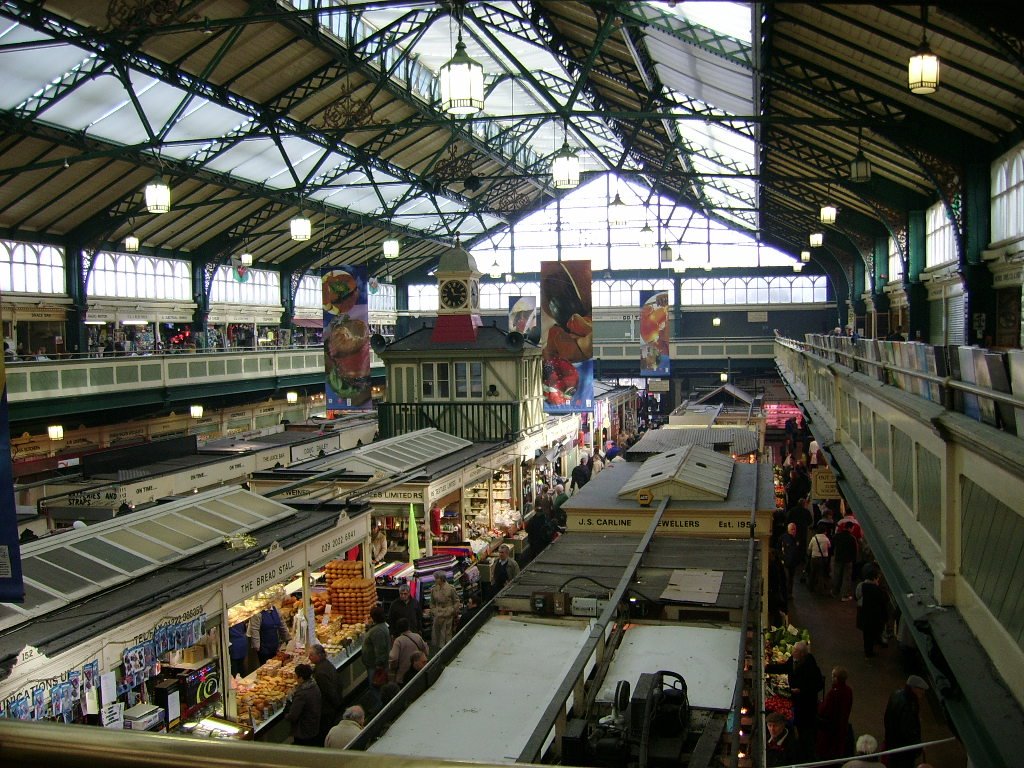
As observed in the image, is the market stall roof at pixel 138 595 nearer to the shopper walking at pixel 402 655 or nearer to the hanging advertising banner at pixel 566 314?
the shopper walking at pixel 402 655

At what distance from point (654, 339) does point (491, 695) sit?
89.8 feet

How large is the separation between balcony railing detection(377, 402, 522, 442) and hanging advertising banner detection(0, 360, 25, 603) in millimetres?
16489

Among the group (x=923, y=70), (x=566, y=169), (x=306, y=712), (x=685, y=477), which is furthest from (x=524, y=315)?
(x=306, y=712)

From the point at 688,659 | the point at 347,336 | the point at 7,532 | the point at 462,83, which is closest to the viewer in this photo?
the point at 7,532

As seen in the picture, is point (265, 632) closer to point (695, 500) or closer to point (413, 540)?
point (413, 540)

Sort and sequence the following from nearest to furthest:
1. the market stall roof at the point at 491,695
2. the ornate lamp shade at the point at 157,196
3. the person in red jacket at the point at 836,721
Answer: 1. the market stall roof at the point at 491,695
2. the person in red jacket at the point at 836,721
3. the ornate lamp shade at the point at 157,196

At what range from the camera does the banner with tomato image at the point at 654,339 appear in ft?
104

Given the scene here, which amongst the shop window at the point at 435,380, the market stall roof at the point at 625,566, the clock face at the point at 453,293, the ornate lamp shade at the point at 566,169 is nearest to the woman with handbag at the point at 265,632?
the market stall roof at the point at 625,566

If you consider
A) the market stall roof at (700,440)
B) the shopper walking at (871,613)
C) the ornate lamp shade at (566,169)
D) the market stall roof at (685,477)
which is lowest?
the shopper walking at (871,613)

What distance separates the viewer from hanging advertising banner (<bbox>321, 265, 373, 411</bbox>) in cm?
1916

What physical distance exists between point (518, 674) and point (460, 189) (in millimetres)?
40321

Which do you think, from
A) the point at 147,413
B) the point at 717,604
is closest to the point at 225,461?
the point at 147,413

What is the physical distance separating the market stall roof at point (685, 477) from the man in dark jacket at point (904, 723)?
341cm

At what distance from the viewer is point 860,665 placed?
1149 cm
